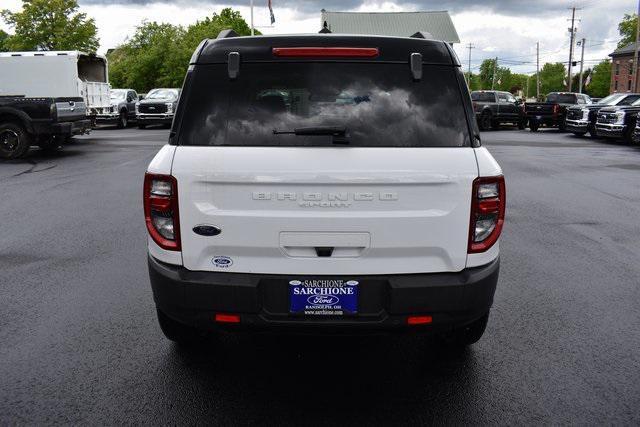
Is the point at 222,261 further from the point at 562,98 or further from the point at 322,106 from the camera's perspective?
the point at 562,98

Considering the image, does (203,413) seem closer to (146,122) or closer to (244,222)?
(244,222)

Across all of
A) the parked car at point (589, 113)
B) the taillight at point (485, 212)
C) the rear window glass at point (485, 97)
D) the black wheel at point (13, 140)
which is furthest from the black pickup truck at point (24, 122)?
the rear window glass at point (485, 97)

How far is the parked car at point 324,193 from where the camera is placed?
321 centimetres

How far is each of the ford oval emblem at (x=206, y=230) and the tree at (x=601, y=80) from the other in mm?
123289

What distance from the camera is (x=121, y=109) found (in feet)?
103

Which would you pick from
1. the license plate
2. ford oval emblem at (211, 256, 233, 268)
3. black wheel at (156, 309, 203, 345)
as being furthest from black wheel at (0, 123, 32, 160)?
the license plate

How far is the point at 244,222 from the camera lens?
3.24m

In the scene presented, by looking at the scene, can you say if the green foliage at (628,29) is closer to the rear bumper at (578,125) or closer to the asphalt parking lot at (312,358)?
the rear bumper at (578,125)

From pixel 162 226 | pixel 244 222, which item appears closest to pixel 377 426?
pixel 244 222

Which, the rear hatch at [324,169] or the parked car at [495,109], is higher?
the rear hatch at [324,169]

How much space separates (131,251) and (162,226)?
3.80 metres

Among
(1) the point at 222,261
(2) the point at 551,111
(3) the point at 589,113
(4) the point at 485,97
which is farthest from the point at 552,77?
(1) the point at 222,261

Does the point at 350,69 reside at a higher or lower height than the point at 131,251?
higher

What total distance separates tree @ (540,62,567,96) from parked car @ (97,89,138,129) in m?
144
